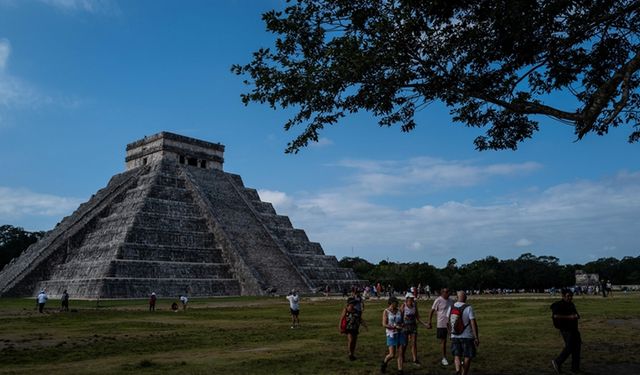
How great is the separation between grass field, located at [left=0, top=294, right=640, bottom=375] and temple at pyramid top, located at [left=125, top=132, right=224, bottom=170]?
2814cm

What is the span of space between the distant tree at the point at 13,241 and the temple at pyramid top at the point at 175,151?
3105 cm

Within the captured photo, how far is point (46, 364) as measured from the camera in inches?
386

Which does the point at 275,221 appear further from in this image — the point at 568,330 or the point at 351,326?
the point at 568,330

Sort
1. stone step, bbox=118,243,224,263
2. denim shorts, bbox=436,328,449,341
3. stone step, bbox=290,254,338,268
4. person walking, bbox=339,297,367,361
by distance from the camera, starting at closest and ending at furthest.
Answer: denim shorts, bbox=436,328,449,341, person walking, bbox=339,297,367,361, stone step, bbox=118,243,224,263, stone step, bbox=290,254,338,268

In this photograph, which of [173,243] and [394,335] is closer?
[394,335]

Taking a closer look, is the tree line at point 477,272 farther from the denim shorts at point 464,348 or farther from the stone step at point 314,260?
the denim shorts at point 464,348

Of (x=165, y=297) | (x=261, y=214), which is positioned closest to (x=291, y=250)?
(x=261, y=214)

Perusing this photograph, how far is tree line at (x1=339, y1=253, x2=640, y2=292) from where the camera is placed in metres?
71.2

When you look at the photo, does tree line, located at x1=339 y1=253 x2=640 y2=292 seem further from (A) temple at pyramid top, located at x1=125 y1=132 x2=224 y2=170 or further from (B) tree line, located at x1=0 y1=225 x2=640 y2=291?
(A) temple at pyramid top, located at x1=125 y1=132 x2=224 y2=170

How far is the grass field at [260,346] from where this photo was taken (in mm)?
9250

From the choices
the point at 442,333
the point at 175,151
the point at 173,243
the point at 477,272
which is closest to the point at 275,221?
the point at 175,151

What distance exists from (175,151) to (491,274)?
167 ft

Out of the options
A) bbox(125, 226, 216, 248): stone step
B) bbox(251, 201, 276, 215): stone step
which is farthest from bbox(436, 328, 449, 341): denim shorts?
bbox(251, 201, 276, 215): stone step

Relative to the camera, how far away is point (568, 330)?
29.8 feet
